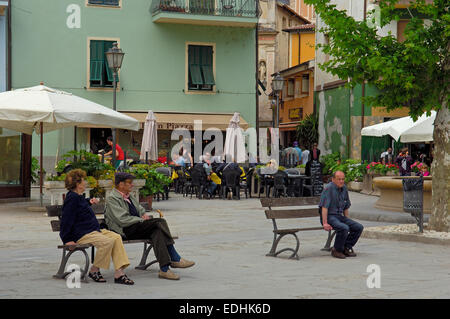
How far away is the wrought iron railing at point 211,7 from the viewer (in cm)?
3080

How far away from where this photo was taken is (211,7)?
31.3 meters

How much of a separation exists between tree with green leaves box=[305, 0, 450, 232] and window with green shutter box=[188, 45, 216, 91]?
62.0 ft

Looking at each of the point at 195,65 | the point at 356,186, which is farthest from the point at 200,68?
the point at 356,186

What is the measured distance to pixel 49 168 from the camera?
1156 inches

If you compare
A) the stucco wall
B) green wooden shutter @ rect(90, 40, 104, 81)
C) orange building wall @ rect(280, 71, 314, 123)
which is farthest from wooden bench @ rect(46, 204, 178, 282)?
orange building wall @ rect(280, 71, 314, 123)

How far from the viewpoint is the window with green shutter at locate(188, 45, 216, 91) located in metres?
31.7

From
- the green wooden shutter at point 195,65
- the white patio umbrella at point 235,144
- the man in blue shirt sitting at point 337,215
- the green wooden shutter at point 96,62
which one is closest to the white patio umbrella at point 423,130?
the white patio umbrella at point 235,144

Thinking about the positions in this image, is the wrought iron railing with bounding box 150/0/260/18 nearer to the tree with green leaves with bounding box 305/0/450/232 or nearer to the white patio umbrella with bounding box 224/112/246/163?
the white patio umbrella with bounding box 224/112/246/163

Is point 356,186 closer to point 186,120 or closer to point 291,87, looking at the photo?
point 186,120

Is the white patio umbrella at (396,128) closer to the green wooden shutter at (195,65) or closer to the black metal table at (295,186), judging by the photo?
the black metal table at (295,186)

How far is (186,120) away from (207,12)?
437 centimetres

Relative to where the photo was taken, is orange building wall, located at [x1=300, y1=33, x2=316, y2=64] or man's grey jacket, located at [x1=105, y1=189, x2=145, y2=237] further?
orange building wall, located at [x1=300, y1=33, x2=316, y2=64]
